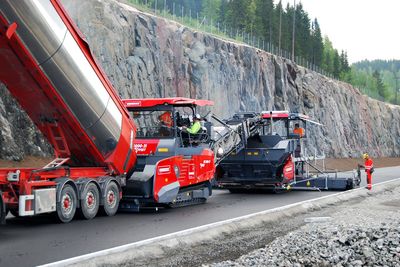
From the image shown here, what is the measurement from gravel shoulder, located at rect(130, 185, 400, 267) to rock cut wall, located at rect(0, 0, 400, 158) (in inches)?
510

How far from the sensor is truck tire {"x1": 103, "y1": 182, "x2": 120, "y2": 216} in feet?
41.4

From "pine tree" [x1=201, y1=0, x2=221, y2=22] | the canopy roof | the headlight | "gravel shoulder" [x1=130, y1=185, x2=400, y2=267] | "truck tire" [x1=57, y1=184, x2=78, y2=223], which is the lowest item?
"gravel shoulder" [x1=130, y1=185, x2=400, y2=267]

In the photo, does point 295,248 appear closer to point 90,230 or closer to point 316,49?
point 90,230

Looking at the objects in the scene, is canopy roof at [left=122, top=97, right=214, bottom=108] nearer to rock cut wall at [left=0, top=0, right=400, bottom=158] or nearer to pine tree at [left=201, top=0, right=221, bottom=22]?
rock cut wall at [left=0, top=0, right=400, bottom=158]

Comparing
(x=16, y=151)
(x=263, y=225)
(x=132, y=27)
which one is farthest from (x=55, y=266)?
(x=132, y=27)

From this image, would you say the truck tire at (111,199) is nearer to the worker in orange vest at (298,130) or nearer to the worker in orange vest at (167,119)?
the worker in orange vest at (167,119)

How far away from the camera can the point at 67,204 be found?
37.4ft

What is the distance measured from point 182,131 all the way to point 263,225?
3.45 meters

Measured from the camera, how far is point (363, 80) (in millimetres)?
156125

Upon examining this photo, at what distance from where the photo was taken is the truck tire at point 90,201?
11797mm

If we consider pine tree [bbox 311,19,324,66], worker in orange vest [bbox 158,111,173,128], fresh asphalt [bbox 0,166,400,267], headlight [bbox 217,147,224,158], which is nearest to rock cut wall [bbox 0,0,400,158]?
headlight [bbox 217,147,224,158]

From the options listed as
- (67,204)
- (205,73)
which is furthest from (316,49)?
(67,204)

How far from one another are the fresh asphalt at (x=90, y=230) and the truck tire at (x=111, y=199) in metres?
0.23

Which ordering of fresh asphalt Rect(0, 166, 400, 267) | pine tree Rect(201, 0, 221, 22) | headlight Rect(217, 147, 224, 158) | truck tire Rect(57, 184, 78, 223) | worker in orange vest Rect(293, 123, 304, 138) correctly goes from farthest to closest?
pine tree Rect(201, 0, 221, 22) → worker in orange vest Rect(293, 123, 304, 138) → headlight Rect(217, 147, 224, 158) → truck tire Rect(57, 184, 78, 223) → fresh asphalt Rect(0, 166, 400, 267)
